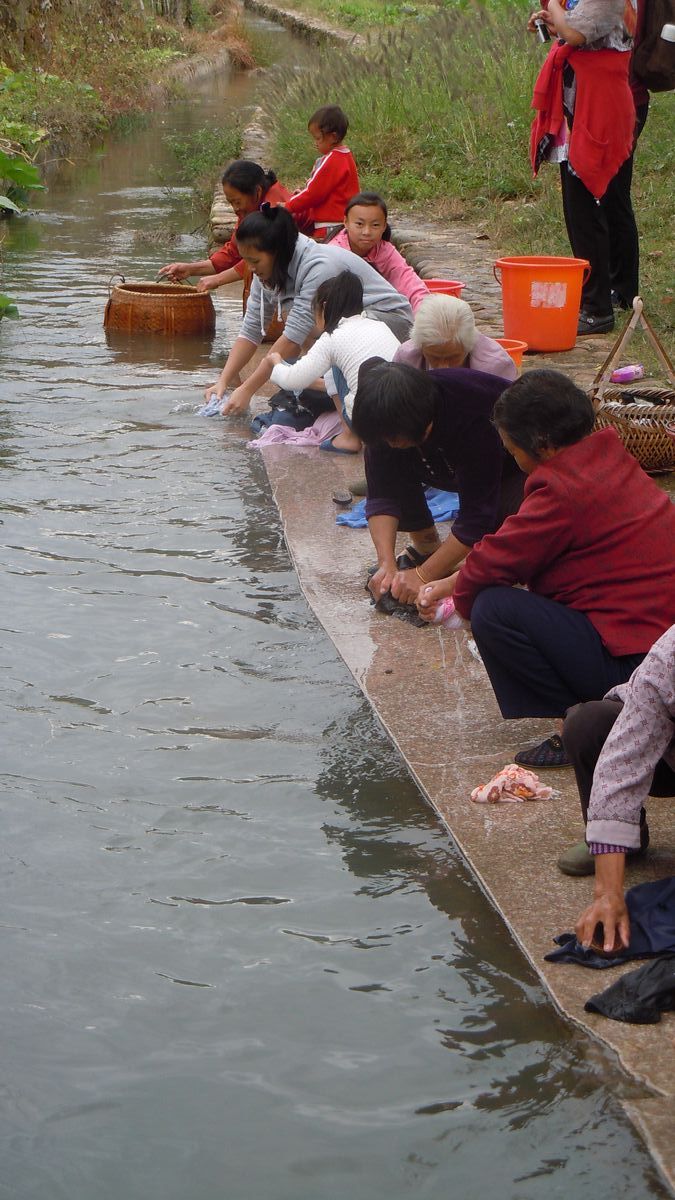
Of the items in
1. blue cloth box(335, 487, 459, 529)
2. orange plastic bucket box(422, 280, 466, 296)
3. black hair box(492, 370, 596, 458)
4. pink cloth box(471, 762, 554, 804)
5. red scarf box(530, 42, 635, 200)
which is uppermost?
red scarf box(530, 42, 635, 200)

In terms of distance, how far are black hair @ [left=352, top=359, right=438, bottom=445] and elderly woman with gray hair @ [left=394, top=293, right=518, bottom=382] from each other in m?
0.34

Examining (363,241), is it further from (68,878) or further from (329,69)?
(329,69)

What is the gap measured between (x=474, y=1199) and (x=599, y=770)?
846 millimetres

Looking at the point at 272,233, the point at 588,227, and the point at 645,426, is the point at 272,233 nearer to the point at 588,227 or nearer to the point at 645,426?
the point at 588,227

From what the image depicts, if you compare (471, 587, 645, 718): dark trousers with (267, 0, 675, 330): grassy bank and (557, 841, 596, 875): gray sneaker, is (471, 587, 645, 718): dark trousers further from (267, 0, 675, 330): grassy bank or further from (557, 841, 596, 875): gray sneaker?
(267, 0, 675, 330): grassy bank

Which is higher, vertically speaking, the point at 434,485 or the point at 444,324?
the point at 444,324

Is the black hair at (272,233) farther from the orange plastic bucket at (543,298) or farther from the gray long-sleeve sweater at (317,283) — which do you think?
the orange plastic bucket at (543,298)

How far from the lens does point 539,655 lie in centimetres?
348

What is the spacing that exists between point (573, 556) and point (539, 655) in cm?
25

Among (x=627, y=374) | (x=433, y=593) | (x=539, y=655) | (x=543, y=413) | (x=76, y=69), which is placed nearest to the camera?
(x=543, y=413)

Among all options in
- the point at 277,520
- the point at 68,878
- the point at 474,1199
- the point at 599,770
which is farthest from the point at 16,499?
the point at 474,1199

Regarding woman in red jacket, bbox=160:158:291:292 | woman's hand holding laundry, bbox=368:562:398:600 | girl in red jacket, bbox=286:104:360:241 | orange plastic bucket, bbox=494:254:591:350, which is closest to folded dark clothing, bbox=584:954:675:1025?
woman's hand holding laundry, bbox=368:562:398:600

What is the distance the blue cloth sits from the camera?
223 inches

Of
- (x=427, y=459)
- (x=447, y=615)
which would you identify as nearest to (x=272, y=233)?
(x=427, y=459)
